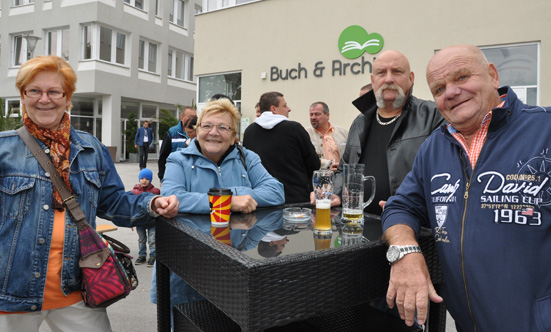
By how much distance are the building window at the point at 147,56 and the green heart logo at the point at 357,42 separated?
590 inches

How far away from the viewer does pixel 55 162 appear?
1.77 metres

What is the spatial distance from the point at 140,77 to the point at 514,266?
21922 mm

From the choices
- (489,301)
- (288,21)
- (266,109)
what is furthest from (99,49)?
(489,301)

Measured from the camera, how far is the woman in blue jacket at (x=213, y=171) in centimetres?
212

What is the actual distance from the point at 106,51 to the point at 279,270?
20.9 metres

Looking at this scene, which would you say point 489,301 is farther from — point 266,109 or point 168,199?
point 266,109

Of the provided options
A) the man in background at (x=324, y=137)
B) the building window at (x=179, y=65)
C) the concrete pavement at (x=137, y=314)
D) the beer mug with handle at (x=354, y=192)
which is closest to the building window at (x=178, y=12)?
the building window at (x=179, y=65)

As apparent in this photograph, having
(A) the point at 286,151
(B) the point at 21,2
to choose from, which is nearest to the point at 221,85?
(A) the point at 286,151

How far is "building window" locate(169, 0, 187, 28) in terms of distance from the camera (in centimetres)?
2336

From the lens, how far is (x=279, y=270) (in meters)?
1.28

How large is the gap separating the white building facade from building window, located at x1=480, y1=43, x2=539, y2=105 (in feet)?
55.5

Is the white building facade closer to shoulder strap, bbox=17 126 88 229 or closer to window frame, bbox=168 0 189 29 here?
window frame, bbox=168 0 189 29

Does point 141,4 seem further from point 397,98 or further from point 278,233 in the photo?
point 278,233

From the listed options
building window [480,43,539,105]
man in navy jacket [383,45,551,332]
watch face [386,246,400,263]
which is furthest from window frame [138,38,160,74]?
watch face [386,246,400,263]
